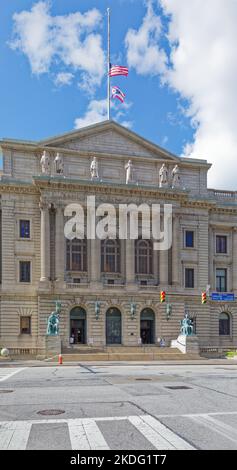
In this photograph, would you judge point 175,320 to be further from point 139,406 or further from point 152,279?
point 139,406

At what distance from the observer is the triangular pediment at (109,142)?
5447 centimetres

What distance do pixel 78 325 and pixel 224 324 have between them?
1721cm

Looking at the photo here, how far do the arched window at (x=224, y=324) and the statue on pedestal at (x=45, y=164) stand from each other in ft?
82.2

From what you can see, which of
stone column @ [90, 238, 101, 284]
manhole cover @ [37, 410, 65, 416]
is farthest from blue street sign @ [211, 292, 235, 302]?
manhole cover @ [37, 410, 65, 416]

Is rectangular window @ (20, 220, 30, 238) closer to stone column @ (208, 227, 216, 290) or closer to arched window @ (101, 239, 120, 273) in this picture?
arched window @ (101, 239, 120, 273)

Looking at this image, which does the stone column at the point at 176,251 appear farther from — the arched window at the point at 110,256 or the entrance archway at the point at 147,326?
the arched window at the point at 110,256

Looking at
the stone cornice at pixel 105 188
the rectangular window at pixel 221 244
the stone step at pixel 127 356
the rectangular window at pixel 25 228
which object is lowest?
the stone step at pixel 127 356

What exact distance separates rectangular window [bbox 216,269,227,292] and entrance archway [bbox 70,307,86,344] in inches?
639

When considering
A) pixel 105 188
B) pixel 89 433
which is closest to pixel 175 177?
pixel 105 188

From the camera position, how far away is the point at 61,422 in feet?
44.9

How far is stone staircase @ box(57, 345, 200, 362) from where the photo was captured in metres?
45.3

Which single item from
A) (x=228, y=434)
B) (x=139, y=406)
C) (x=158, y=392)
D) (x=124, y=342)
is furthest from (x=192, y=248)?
(x=228, y=434)

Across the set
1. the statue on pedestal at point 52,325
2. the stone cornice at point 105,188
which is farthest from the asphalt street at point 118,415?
the stone cornice at point 105,188
